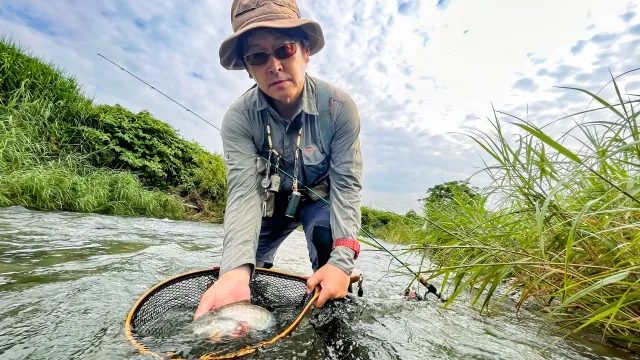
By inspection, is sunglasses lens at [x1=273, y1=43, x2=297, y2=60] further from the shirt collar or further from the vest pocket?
the vest pocket

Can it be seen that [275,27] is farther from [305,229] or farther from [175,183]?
[175,183]

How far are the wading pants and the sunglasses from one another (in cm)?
89

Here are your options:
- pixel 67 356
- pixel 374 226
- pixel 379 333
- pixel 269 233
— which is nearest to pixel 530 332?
pixel 379 333

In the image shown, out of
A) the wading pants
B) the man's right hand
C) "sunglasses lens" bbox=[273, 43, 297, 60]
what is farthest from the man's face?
the man's right hand

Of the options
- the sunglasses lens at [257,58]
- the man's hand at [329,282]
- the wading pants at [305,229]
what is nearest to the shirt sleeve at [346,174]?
the wading pants at [305,229]

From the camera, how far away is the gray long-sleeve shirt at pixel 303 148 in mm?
2215

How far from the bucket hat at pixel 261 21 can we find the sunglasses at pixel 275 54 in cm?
11

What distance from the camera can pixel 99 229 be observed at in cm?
505

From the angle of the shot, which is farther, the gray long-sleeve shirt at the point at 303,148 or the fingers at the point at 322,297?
the gray long-sleeve shirt at the point at 303,148

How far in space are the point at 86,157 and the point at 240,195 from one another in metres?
7.85

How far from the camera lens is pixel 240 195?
2.21 metres

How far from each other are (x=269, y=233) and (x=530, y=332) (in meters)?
1.70

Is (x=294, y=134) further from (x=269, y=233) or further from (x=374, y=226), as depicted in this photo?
(x=374, y=226)

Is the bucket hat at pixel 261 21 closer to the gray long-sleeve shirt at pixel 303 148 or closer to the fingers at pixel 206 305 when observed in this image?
the gray long-sleeve shirt at pixel 303 148
